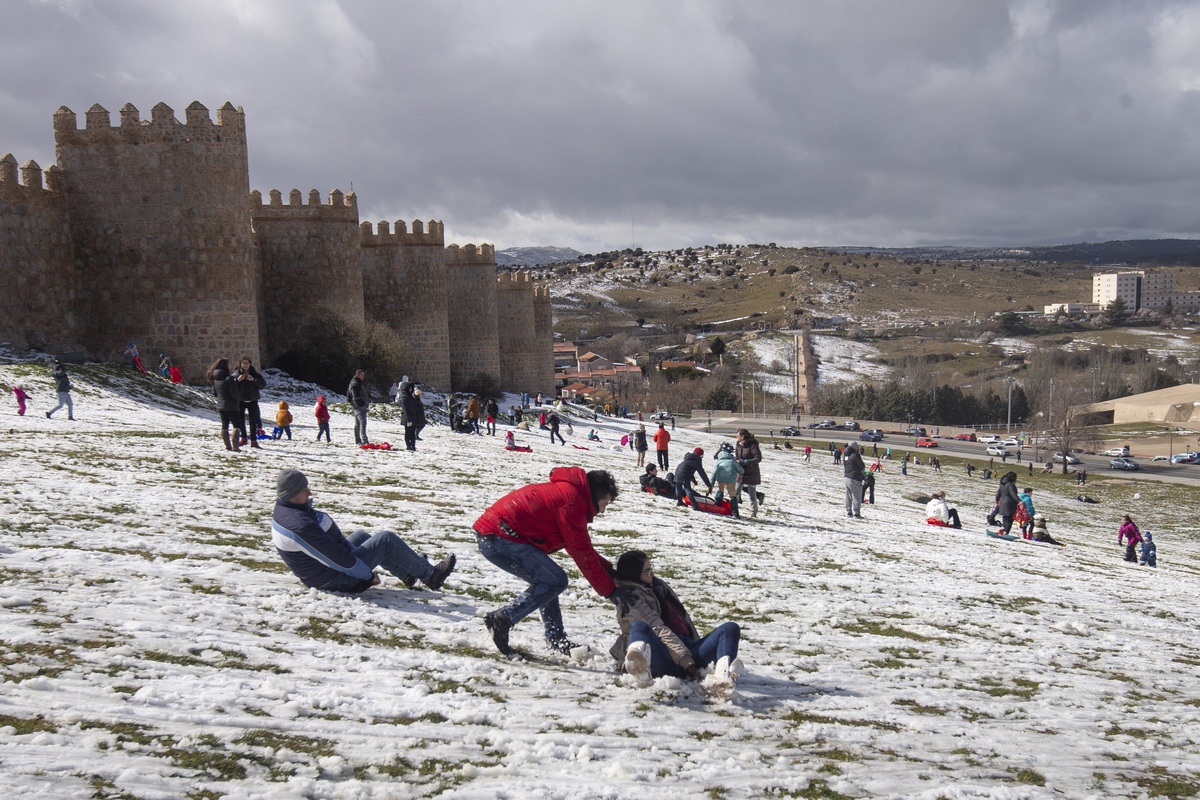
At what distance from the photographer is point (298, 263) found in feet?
100

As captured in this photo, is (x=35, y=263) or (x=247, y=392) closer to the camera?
(x=247, y=392)

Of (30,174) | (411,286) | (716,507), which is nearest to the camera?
(716,507)

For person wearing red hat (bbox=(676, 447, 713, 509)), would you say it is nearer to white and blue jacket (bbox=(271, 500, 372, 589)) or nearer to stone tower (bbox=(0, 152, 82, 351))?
white and blue jacket (bbox=(271, 500, 372, 589))

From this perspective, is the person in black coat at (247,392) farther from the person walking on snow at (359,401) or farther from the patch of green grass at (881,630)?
the patch of green grass at (881,630)

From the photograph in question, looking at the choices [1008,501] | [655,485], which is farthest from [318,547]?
[1008,501]

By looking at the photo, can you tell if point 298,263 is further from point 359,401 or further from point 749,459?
point 749,459

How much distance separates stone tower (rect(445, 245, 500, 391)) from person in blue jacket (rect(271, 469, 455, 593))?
34.5m

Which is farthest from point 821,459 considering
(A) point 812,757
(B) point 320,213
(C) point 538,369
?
(A) point 812,757

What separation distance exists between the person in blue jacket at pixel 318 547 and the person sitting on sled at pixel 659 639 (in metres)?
1.98

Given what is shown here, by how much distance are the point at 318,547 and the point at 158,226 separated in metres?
20.9

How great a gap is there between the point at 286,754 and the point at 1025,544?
52.8ft

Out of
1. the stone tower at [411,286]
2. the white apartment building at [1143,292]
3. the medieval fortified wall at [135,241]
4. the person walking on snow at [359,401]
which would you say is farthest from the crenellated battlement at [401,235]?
the white apartment building at [1143,292]

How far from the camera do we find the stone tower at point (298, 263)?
3017 cm

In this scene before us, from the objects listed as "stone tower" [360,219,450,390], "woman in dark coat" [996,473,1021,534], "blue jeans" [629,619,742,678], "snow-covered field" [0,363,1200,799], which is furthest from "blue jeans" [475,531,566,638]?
"stone tower" [360,219,450,390]
